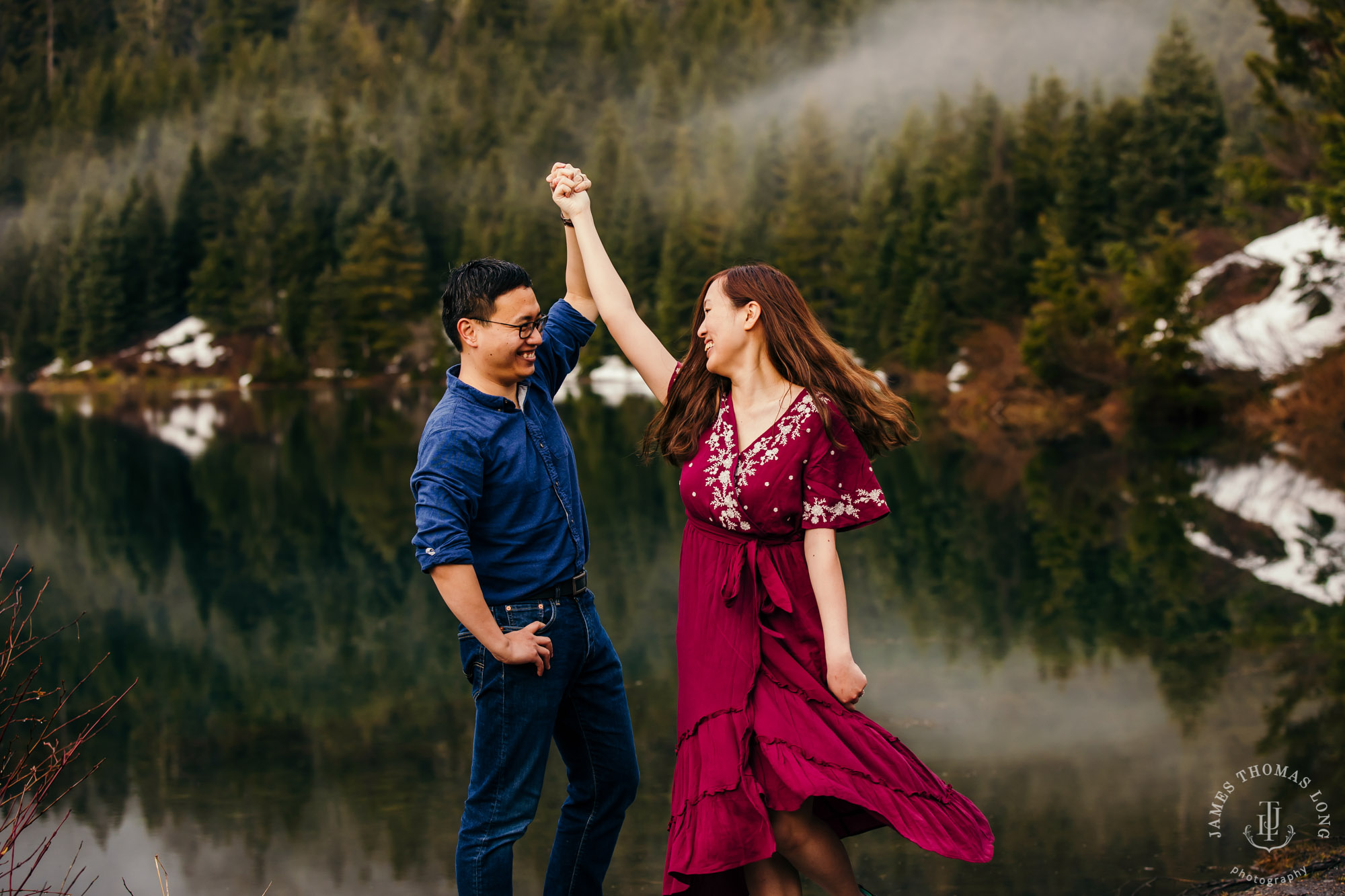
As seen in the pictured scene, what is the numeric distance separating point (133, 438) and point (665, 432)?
29.4 metres

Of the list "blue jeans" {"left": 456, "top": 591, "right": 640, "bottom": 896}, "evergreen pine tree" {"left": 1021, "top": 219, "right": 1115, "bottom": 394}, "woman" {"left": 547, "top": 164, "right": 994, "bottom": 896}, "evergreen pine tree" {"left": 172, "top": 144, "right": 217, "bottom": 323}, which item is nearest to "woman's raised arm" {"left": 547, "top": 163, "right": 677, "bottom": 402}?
"woman" {"left": 547, "top": 164, "right": 994, "bottom": 896}

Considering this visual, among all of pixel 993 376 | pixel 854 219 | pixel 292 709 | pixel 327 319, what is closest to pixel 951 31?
pixel 854 219

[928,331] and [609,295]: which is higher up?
[609,295]

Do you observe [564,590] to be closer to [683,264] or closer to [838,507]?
[838,507]

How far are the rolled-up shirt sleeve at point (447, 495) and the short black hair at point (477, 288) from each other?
1.01 ft

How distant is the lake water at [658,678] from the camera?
4.93 metres

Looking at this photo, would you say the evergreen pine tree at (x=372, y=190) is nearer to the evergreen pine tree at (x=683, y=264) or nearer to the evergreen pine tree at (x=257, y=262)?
the evergreen pine tree at (x=257, y=262)

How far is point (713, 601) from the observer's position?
321cm

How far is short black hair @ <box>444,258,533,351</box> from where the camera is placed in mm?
3297

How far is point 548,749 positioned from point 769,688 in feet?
2.07

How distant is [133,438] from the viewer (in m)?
29.8

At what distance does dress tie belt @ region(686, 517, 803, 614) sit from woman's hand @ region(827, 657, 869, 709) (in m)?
0.18

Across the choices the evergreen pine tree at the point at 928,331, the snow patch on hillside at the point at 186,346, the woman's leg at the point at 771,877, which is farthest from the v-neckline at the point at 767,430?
the snow patch on hillside at the point at 186,346

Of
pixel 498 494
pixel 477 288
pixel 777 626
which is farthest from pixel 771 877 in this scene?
pixel 477 288
